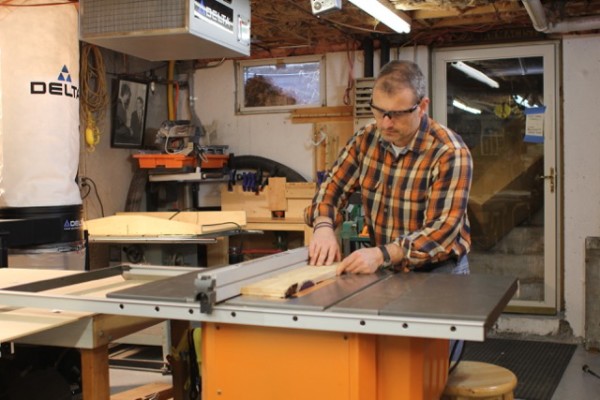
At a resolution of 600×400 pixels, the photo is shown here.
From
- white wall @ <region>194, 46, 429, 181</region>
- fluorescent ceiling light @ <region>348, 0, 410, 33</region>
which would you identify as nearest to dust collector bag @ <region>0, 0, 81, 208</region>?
fluorescent ceiling light @ <region>348, 0, 410, 33</region>

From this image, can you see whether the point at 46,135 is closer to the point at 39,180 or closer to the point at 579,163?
the point at 39,180

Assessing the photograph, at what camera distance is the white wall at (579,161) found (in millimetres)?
4902

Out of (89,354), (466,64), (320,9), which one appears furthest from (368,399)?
(466,64)

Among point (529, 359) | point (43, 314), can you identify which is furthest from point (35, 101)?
point (529, 359)

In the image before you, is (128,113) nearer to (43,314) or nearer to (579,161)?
(579,161)

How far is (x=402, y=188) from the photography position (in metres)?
2.32

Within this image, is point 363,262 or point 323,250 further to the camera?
point 323,250

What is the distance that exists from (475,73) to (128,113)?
9.11 ft

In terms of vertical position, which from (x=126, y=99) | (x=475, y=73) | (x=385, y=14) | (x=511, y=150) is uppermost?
(x=385, y=14)

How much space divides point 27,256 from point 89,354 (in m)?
1.65

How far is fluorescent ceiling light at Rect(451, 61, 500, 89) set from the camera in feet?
17.5

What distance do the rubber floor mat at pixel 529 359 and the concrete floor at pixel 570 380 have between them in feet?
0.17

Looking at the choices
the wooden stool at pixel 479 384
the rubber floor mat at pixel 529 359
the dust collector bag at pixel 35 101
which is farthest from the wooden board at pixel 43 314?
the rubber floor mat at pixel 529 359

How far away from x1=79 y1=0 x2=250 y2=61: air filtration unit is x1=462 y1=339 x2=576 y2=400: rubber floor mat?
7.82 feet
